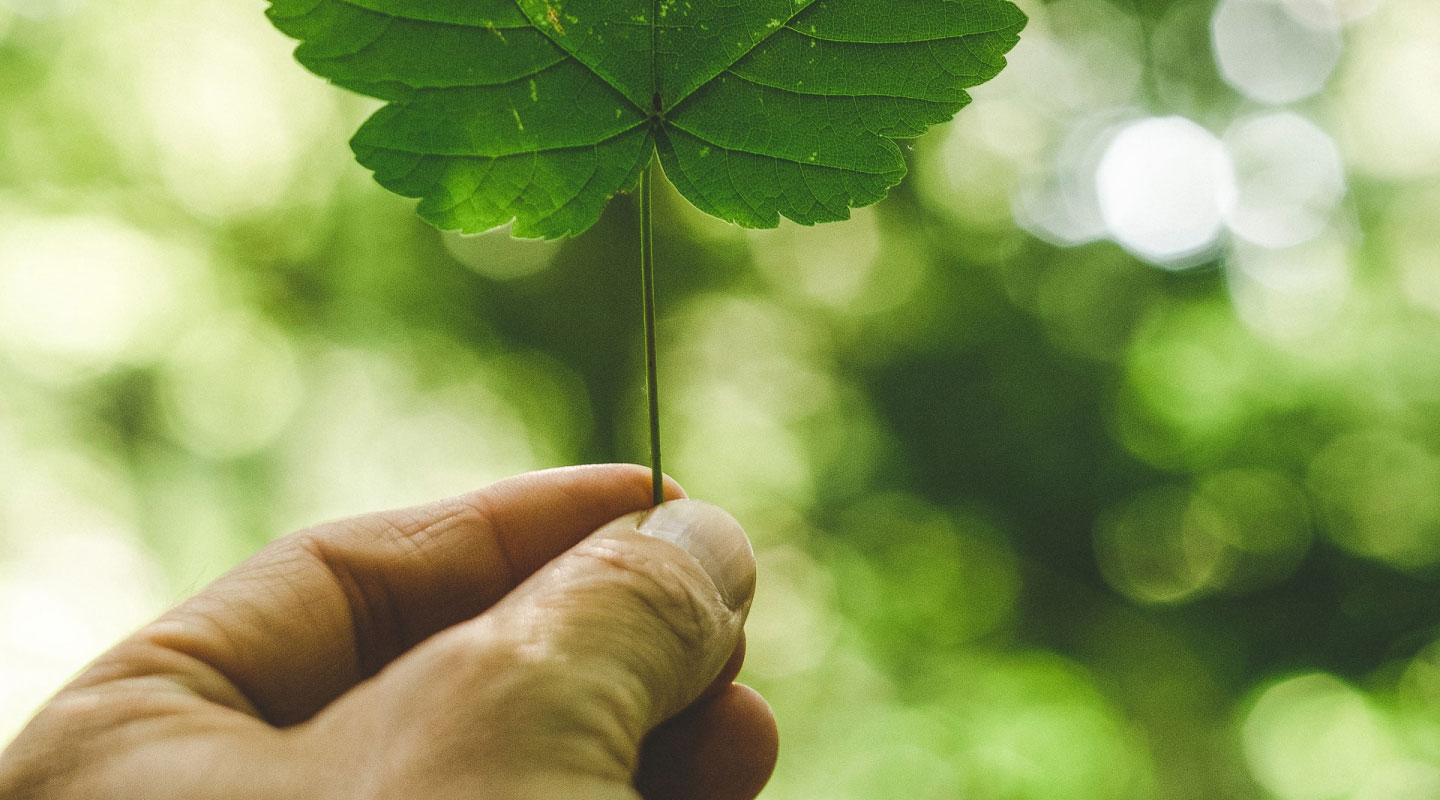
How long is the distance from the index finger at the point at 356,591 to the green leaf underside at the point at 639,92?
900 mm

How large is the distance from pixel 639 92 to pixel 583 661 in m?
1.05

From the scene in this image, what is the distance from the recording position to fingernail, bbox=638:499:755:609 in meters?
1.71

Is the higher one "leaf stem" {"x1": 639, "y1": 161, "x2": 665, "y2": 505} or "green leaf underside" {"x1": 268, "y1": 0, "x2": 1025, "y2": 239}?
"green leaf underside" {"x1": 268, "y1": 0, "x2": 1025, "y2": 239}

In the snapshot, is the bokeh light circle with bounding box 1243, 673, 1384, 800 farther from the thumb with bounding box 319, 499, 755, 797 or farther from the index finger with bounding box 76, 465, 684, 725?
the thumb with bounding box 319, 499, 755, 797

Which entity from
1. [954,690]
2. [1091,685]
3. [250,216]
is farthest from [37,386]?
[1091,685]

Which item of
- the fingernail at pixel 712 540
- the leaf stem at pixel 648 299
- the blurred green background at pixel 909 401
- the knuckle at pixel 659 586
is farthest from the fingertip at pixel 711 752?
the blurred green background at pixel 909 401

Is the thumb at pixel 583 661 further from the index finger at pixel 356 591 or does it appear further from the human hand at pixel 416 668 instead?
the index finger at pixel 356 591

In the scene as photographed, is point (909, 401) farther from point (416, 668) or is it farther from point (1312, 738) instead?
point (416, 668)

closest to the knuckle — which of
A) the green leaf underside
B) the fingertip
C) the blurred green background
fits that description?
the green leaf underside

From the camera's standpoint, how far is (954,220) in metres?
10.3

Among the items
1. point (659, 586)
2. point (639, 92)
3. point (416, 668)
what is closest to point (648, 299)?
point (639, 92)

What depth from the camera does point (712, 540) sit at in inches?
68.6

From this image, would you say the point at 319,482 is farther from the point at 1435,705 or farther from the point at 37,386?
the point at 1435,705

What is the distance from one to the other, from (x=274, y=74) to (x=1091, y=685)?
1241 cm
